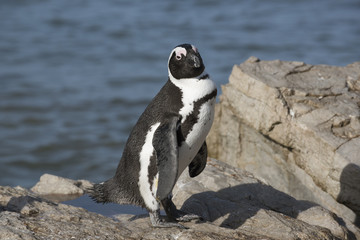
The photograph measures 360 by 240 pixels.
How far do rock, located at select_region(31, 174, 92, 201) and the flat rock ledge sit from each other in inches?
0.4

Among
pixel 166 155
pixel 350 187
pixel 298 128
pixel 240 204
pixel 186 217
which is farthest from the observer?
pixel 298 128

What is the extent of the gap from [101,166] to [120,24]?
24.8 ft

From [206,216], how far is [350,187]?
4.53ft

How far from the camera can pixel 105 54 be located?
1428cm

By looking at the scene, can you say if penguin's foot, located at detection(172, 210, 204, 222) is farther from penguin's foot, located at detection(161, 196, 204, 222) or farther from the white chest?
the white chest

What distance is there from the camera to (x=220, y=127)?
259 inches

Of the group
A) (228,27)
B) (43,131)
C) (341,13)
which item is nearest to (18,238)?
(43,131)

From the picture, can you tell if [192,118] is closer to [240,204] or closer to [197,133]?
[197,133]

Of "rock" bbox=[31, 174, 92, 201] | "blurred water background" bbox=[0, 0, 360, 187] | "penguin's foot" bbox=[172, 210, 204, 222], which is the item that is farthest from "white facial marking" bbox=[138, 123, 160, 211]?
"blurred water background" bbox=[0, 0, 360, 187]

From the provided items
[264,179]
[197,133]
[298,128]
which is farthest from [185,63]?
[264,179]

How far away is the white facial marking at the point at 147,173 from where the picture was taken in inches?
165

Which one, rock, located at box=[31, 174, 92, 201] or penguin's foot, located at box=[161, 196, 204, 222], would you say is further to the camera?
rock, located at box=[31, 174, 92, 201]

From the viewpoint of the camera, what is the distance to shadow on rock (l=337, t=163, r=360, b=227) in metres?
5.09

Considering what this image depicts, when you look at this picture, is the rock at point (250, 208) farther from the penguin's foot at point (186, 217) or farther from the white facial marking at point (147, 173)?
the white facial marking at point (147, 173)
